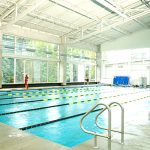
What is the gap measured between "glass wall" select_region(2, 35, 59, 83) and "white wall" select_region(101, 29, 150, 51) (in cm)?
727

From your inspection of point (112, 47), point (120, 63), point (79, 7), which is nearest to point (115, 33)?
point (112, 47)

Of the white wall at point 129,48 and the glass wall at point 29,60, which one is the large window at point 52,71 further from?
the white wall at point 129,48

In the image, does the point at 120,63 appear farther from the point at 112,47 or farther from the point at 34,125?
the point at 34,125

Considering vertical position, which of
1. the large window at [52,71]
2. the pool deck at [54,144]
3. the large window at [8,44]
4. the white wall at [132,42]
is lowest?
the pool deck at [54,144]

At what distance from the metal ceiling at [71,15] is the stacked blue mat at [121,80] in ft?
19.2

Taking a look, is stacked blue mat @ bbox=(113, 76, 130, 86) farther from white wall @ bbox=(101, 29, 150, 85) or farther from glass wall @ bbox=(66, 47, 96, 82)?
glass wall @ bbox=(66, 47, 96, 82)

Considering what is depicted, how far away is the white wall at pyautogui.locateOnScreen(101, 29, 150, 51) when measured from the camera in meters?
21.3

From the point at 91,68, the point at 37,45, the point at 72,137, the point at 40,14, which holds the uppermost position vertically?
the point at 40,14

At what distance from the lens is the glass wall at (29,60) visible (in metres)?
16.0

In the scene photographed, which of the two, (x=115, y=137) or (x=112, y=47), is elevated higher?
(x=112, y=47)

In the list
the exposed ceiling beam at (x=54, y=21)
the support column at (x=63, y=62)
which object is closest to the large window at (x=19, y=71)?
the exposed ceiling beam at (x=54, y=21)

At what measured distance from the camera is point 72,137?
4.51 meters

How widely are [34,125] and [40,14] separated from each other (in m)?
10.9

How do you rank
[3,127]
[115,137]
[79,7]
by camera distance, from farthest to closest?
1. [79,7]
2. [3,127]
3. [115,137]
